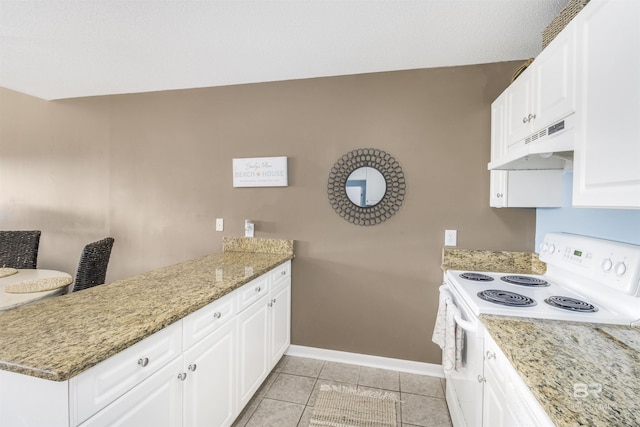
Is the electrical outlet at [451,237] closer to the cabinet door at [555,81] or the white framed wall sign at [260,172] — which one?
the cabinet door at [555,81]

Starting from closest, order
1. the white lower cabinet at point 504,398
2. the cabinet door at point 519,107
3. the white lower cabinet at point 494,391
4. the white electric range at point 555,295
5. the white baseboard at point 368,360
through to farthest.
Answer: the white lower cabinet at point 504,398, the white lower cabinet at point 494,391, the white electric range at point 555,295, the cabinet door at point 519,107, the white baseboard at point 368,360

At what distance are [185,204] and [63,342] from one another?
1944mm

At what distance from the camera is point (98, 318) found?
1032 mm

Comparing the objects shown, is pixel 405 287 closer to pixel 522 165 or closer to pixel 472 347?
pixel 472 347

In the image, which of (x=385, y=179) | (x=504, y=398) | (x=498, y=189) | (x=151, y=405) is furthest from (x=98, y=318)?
(x=498, y=189)

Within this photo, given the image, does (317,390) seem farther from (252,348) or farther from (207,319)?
(207,319)

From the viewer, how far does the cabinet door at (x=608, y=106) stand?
0.87 m

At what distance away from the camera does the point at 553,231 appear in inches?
72.5

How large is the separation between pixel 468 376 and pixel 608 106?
1222 millimetres

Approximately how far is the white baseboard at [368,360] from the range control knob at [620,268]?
4.53 ft

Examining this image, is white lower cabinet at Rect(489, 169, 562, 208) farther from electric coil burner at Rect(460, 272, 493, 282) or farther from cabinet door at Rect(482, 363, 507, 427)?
cabinet door at Rect(482, 363, 507, 427)

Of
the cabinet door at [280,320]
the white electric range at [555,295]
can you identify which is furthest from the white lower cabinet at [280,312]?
the white electric range at [555,295]

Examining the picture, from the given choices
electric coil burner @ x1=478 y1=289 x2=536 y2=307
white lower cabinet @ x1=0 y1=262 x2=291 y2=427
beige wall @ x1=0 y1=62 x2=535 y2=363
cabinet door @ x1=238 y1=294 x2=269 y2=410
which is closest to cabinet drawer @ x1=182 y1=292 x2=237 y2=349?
white lower cabinet @ x1=0 y1=262 x2=291 y2=427

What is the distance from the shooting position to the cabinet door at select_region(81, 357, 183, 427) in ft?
2.82
